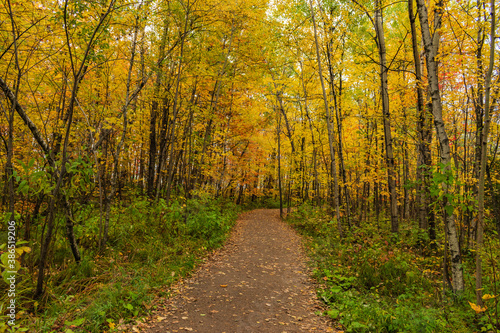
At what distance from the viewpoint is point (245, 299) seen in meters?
4.58

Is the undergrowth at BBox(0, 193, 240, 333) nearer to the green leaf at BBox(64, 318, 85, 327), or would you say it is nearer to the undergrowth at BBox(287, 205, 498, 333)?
the green leaf at BBox(64, 318, 85, 327)

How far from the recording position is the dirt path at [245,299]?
371cm

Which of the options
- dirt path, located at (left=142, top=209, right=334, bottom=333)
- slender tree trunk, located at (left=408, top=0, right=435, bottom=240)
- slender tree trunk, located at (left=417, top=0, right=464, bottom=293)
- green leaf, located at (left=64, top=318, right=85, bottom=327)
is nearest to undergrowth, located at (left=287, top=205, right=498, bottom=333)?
slender tree trunk, located at (left=417, top=0, right=464, bottom=293)

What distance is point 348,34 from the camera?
28.7 feet

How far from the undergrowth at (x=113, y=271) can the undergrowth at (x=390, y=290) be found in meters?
3.28

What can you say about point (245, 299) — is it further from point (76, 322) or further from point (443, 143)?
point (443, 143)

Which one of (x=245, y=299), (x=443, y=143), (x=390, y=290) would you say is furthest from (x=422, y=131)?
(x=245, y=299)

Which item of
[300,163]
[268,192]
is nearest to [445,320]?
[300,163]

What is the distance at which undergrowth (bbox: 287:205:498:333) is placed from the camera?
349 cm

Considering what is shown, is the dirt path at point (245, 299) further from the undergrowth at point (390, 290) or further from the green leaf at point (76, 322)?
the green leaf at point (76, 322)

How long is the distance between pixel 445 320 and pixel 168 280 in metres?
4.66

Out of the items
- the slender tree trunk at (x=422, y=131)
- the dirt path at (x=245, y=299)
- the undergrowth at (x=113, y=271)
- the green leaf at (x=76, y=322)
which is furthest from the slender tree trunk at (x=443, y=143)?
the green leaf at (x=76, y=322)

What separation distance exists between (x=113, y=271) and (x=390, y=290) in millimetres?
5587

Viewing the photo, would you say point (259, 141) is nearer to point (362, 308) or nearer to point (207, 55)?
point (207, 55)
